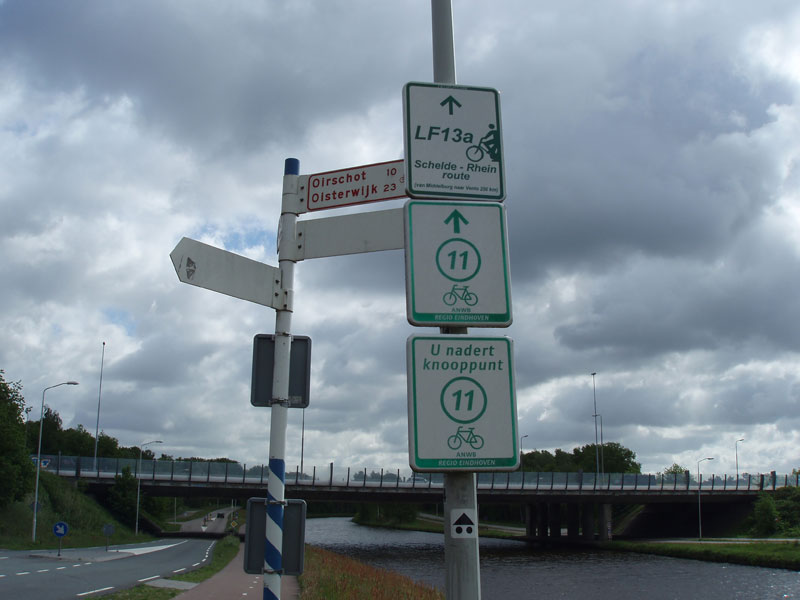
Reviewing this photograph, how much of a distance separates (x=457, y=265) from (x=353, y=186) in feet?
11.5

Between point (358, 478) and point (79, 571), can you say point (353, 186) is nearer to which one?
point (79, 571)

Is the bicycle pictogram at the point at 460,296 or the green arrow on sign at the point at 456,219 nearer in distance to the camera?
the bicycle pictogram at the point at 460,296

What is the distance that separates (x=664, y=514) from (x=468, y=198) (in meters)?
87.5

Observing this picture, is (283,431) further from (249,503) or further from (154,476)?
(154,476)

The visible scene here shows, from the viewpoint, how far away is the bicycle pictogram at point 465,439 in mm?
2930

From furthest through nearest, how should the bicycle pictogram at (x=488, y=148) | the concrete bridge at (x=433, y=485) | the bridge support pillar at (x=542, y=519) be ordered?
the bridge support pillar at (x=542, y=519)
the concrete bridge at (x=433, y=485)
the bicycle pictogram at (x=488, y=148)

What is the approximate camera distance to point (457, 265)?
3.20m

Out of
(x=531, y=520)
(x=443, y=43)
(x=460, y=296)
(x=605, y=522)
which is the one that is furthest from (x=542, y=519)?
(x=460, y=296)

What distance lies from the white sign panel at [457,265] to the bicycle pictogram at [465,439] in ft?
1.55

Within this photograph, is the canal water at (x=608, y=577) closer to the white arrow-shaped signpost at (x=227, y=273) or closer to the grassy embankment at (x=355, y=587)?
the grassy embankment at (x=355, y=587)

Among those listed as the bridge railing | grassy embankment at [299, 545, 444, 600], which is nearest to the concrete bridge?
the bridge railing

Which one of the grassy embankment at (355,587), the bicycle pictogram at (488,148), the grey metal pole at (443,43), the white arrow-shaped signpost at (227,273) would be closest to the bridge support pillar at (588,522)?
the grassy embankment at (355,587)

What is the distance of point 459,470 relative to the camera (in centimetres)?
292

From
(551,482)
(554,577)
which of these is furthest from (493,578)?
(551,482)
